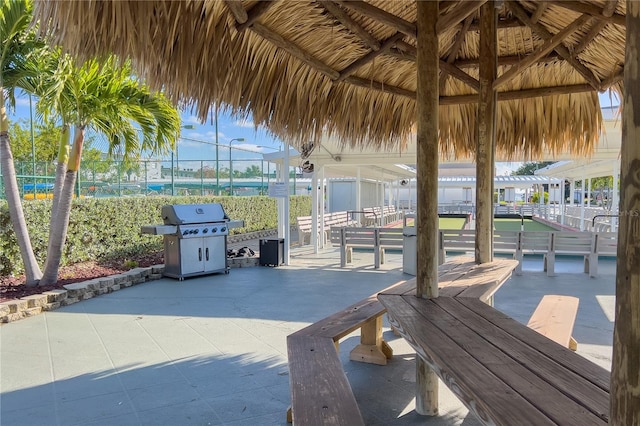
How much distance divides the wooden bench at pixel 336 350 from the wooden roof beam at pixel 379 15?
6.23ft

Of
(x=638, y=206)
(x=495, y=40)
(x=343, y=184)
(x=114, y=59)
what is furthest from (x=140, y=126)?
(x=343, y=184)

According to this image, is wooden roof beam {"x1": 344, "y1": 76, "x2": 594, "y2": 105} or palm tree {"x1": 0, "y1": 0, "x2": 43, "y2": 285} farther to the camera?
palm tree {"x1": 0, "y1": 0, "x2": 43, "y2": 285}

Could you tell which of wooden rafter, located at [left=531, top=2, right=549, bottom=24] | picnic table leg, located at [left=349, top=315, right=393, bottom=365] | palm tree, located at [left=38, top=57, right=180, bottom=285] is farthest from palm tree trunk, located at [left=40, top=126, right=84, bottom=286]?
wooden rafter, located at [left=531, top=2, right=549, bottom=24]

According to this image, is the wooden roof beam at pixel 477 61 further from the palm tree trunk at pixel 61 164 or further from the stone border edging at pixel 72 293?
the stone border edging at pixel 72 293

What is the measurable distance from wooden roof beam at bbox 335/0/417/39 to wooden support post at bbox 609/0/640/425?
2067 mm

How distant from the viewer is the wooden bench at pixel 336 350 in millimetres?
2107

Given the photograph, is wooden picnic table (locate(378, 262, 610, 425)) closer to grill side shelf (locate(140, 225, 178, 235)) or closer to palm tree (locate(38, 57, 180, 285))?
palm tree (locate(38, 57, 180, 285))

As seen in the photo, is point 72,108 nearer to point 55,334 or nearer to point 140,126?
point 140,126

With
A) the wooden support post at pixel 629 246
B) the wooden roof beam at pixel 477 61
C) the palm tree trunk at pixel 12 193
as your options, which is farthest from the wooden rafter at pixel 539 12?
A: the palm tree trunk at pixel 12 193

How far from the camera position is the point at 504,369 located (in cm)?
182

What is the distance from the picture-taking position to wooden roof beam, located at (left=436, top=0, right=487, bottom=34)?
8.58 ft

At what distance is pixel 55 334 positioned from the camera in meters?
4.84

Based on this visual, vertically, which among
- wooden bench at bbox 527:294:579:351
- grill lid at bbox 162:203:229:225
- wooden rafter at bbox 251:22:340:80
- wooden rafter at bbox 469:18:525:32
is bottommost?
wooden bench at bbox 527:294:579:351

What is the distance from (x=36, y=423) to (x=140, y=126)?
17.3ft
